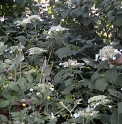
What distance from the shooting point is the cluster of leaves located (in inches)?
64.4

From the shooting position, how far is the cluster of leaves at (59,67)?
64.4 inches

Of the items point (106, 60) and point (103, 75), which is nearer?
point (106, 60)

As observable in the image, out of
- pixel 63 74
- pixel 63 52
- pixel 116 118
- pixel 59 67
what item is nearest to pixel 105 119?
pixel 116 118

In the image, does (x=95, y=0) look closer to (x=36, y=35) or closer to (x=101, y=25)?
(x=101, y=25)

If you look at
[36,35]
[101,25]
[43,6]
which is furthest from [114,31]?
[43,6]

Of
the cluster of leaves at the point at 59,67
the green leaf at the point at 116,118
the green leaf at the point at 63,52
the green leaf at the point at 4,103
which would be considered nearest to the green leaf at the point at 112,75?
the cluster of leaves at the point at 59,67

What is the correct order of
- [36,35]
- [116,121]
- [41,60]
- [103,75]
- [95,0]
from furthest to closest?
[95,0] → [36,35] → [41,60] → [103,75] → [116,121]

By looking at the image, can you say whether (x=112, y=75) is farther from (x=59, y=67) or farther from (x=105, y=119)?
(x=59, y=67)

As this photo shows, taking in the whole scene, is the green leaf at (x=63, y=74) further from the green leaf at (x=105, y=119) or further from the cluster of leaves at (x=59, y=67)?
the green leaf at (x=105, y=119)

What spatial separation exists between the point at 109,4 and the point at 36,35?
0.62 meters

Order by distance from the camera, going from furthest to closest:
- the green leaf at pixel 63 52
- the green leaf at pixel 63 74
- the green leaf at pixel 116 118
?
the green leaf at pixel 63 52, the green leaf at pixel 63 74, the green leaf at pixel 116 118

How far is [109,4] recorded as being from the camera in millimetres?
2527

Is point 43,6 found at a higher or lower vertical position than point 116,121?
higher

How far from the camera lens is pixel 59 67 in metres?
2.26
